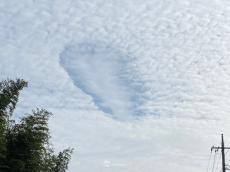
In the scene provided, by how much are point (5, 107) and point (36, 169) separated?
5.83m

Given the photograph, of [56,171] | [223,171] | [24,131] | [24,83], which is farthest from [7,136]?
[223,171]

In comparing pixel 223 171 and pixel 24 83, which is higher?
pixel 24 83

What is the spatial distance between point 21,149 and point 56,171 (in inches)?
498

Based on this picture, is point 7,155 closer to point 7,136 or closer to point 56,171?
point 7,136

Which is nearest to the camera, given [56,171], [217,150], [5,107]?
[5,107]

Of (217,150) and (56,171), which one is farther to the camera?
(56,171)

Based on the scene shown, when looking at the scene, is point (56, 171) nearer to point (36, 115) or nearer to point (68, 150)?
point (68, 150)

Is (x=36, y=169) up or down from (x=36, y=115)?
down

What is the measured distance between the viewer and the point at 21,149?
3800 cm

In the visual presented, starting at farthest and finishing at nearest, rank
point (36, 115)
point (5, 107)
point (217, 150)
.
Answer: point (217, 150) → point (36, 115) → point (5, 107)

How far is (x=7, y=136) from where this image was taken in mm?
38156

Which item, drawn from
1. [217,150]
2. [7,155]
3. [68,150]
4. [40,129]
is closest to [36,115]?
[40,129]

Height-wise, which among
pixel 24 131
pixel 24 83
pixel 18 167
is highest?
pixel 24 83

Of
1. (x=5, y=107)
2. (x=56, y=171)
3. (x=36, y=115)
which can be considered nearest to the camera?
(x=5, y=107)
